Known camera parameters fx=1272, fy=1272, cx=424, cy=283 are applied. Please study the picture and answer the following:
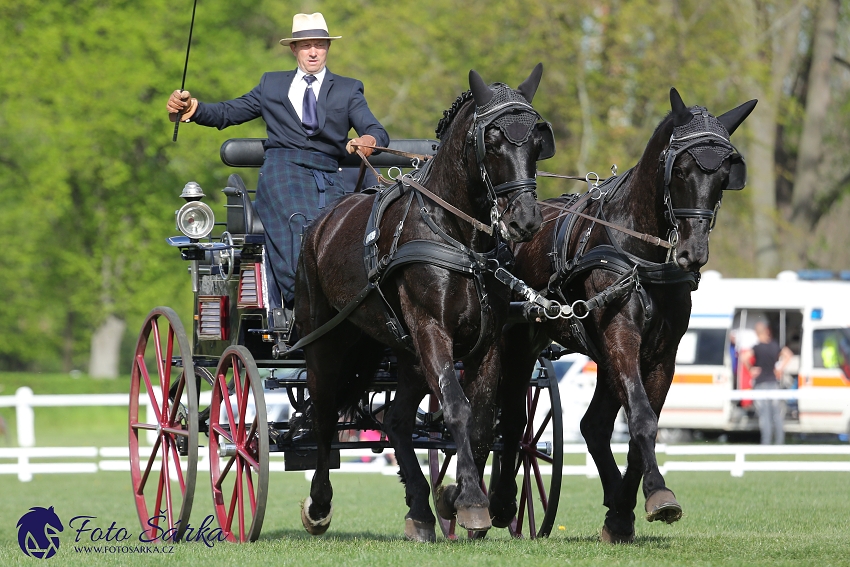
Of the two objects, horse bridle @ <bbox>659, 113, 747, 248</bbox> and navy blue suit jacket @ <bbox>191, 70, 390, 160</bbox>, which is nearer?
horse bridle @ <bbox>659, 113, 747, 248</bbox>

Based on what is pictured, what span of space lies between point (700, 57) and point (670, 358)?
18074 millimetres

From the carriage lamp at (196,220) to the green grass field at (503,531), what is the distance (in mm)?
2036

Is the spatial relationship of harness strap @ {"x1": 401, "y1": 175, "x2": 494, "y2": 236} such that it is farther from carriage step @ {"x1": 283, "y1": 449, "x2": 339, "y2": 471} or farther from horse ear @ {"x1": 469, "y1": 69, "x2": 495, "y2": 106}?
carriage step @ {"x1": 283, "y1": 449, "x2": 339, "y2": 471}

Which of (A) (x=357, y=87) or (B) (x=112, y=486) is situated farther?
(B) (x=112, y=486)

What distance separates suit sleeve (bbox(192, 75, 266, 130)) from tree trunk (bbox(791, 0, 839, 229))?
18.5 m

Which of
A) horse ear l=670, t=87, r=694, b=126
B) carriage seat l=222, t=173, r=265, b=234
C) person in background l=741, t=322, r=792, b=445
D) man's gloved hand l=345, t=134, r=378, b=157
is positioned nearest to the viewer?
horse ear l=670, t=87, r=694, b=126

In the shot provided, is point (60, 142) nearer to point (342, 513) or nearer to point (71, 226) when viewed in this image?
point (71, 226)

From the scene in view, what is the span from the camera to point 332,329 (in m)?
7.70

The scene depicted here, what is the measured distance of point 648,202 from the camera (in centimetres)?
696

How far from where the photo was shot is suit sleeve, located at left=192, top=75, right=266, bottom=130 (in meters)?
8.27

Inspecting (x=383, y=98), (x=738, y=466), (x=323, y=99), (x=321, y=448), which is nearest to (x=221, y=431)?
(x=321, y=448)

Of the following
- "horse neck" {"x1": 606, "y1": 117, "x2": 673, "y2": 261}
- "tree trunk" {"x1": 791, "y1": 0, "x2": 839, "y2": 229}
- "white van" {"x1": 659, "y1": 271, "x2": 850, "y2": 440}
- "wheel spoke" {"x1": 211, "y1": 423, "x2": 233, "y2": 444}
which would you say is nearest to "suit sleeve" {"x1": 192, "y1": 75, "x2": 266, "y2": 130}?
"wheel spoke" {"x1": 211, "y1": 423, "x2": 233, "y2": 444}

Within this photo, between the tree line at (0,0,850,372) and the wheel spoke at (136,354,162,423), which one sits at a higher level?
the tree line at (0,0,850,372)

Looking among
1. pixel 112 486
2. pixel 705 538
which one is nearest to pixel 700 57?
pixel 112 486
